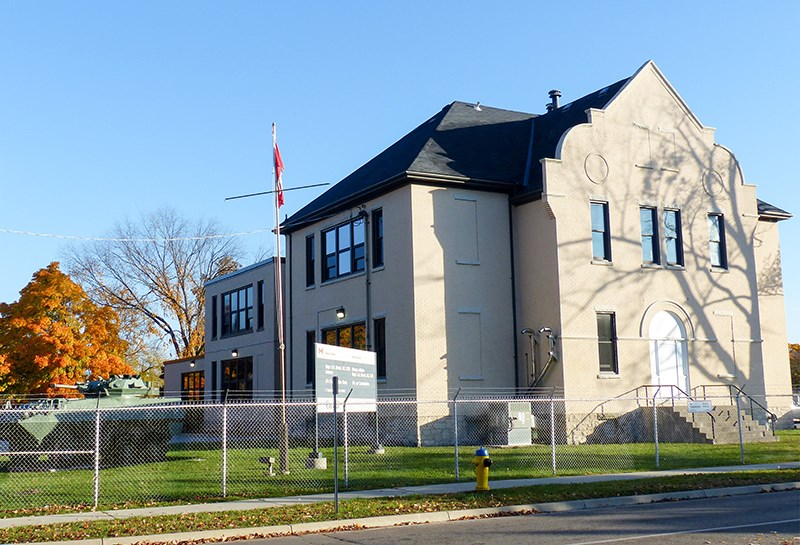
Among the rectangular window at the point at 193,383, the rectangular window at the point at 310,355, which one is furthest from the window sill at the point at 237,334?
the rectangular window at the point at 310,355

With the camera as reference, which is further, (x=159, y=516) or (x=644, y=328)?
(x=644, y=328)

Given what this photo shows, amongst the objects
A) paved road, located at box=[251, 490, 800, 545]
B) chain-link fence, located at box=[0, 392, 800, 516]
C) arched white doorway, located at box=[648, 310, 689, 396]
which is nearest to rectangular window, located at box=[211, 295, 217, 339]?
chain-link fence, located at box=[0, 392, 800, 516]

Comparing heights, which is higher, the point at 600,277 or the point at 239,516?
the point at 600,277

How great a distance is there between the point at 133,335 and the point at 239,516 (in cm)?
5075

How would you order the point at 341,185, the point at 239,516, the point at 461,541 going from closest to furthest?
the point at 461,541 → the point at 239,516 → the point at 341,185

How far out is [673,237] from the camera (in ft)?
101

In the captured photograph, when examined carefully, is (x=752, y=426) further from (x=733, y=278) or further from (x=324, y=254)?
(x=324, y=254)

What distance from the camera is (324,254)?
33156 mm

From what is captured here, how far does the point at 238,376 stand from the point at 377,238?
14.3 m

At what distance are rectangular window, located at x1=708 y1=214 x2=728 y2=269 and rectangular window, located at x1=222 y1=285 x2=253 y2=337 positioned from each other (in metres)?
20.1

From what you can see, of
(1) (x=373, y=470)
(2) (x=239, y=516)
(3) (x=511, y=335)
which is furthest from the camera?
(3) (x=511, y=335)

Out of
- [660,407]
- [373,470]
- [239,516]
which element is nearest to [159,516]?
[239,516]

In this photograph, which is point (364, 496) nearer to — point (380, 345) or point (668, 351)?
point (380, 345)

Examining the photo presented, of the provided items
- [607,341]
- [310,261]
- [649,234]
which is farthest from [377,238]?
[649,234]
